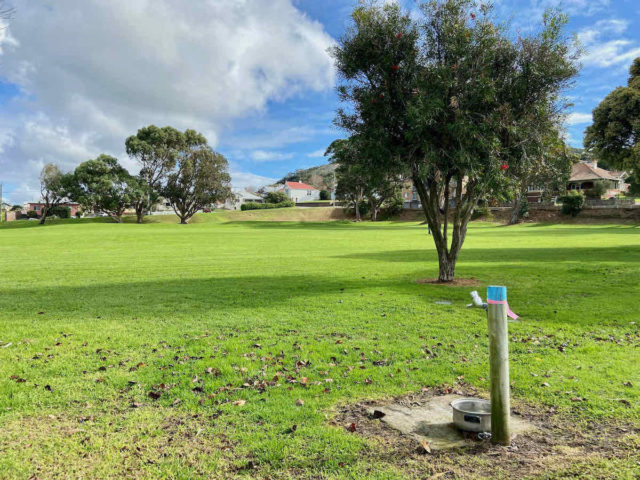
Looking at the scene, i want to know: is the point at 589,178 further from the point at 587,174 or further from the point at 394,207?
the point at 394,207

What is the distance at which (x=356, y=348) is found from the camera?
24.7ft

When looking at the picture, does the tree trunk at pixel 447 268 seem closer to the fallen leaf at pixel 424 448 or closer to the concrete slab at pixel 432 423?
the concrete slab at pixel 432 423

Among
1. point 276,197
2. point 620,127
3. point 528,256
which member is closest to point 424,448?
point 528,256

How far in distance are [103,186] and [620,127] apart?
74.2 metres

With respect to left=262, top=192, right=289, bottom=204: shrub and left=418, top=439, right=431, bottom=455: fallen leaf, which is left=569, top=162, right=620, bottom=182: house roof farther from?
left=418, top=439, right=431, bottom=455: fallen leaf

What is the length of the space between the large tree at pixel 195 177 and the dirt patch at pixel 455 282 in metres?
74.7

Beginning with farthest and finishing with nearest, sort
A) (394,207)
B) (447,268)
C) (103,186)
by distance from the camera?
1. (394,207)
2. (103,186)
3. (447,268)

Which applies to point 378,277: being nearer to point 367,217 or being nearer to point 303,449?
point 303,449

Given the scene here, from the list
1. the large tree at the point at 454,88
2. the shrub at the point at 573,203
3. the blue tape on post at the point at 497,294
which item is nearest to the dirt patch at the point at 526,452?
the blue tape on post at the point at 497,294

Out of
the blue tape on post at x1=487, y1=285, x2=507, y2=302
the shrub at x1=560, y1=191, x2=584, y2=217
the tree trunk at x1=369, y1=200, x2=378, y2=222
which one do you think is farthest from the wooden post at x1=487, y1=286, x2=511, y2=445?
the tree trunk at x1=369, y1=200, x2=378, y2=222

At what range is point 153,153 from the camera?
80375mm

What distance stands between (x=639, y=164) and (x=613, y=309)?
20.4 m

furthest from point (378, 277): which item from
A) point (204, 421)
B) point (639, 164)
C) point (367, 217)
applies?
point (367, 217)

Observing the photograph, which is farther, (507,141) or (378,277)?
(378,277)
